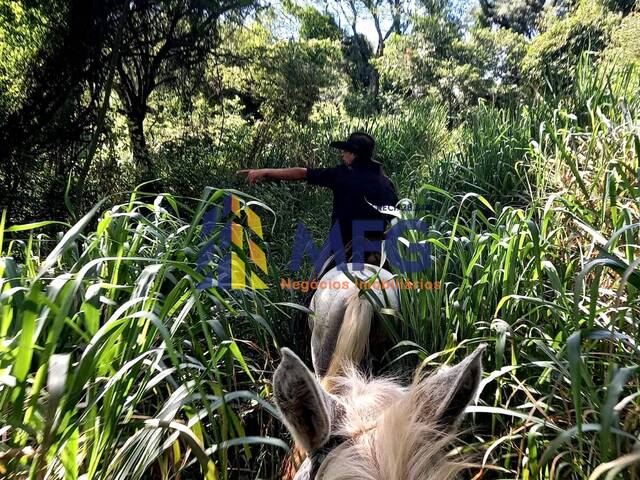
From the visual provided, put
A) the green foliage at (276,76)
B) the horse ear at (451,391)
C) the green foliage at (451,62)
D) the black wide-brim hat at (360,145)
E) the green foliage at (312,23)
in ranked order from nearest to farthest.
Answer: the horse ear at (451,391)
the black wide-brim hat at (360,145)
the green foliage at (276,76)
the green foliage at (312,23)
the green foliage at (451,62)

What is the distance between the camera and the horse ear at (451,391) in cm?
96

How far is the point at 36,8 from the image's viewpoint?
5074 millimetres

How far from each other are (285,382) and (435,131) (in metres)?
6.44

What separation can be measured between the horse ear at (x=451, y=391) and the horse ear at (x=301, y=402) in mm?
221

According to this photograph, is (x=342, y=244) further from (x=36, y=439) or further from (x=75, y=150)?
(x=75, y=150)

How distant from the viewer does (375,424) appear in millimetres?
942

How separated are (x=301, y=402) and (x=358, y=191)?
1.65 metres

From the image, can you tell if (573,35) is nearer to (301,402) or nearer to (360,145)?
(360,145)

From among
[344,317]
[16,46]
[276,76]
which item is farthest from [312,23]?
[344,317]

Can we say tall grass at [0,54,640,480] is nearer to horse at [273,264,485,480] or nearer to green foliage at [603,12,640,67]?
horse at [273,264,485,480]

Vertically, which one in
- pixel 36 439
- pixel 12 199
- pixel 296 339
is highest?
pixel 12 199

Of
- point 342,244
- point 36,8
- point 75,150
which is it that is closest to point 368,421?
point 342,244

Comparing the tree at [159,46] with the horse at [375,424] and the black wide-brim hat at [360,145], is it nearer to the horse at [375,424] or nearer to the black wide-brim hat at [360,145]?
the black wide-brim hat at [360,145]

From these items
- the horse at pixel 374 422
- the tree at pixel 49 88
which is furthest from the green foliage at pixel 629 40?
the tree at pixel 49 88
